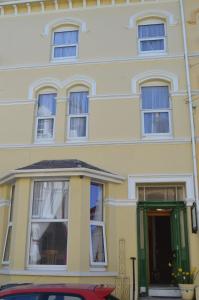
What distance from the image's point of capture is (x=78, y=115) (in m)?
12.2

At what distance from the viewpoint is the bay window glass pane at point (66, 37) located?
13375 mm

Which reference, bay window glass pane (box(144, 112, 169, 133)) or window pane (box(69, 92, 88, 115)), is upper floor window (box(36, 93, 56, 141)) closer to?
window pane (box(69, 92, 88, 115))

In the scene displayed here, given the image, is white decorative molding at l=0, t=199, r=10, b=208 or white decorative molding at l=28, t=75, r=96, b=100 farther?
white decorative molding at l=28, t=75, r=96, b=100

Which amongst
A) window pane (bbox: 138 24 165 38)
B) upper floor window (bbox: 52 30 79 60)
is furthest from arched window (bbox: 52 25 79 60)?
window pane (bbox: 138 24 165 38)

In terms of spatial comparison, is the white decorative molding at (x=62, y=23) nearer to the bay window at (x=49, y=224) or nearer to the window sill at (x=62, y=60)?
the window sill at (x=62, y=60)

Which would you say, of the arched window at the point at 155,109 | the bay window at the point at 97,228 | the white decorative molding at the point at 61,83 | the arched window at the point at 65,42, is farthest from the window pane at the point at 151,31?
the bay window at the point at 97,228

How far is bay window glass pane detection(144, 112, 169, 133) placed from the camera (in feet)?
38.2

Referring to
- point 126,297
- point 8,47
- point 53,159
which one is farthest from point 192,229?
point 8,47

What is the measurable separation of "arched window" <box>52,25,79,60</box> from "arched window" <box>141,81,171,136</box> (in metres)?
2.96

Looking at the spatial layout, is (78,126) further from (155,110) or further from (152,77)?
(152,77)

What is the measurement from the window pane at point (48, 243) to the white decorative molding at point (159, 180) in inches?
87.6

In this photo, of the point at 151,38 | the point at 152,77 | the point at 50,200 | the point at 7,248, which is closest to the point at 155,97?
the point at 152,77

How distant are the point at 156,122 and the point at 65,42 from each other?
14.9 ft

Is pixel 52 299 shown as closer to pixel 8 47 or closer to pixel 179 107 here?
pixel 179 107
